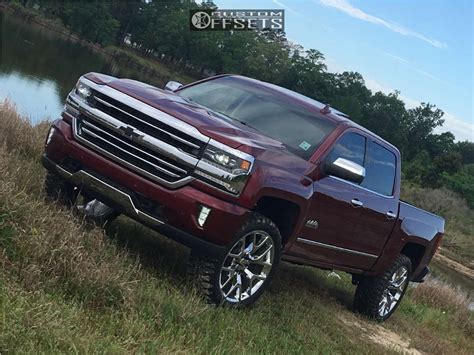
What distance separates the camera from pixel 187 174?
471cm

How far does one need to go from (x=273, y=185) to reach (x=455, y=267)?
35.8m

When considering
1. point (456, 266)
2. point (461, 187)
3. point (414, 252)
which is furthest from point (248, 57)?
point (414, 252)

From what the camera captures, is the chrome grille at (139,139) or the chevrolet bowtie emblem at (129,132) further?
the chevrolet bowtie emblem at (129,132)

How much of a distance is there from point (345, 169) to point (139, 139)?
1.85 m

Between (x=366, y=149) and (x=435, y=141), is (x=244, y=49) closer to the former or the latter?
(x=435, y=141)

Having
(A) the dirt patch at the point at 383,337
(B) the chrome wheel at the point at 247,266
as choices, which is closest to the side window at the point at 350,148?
(B) the chrome wheel at the point at 247,266

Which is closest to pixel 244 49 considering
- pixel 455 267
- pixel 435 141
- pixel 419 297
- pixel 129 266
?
pixel 435 141

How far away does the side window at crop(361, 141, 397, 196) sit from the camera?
22.3ft

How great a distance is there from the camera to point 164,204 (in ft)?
15.4

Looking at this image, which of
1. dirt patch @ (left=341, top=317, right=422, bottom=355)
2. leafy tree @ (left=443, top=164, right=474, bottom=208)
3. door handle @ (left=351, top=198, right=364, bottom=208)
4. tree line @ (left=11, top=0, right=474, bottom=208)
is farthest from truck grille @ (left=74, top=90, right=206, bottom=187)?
tree line @ (left=11, top=0, right=474, bottom=208)

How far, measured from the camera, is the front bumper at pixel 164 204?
4.65 m

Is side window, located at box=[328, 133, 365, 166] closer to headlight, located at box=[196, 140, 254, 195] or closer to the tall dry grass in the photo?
headlight, located at box=[196, 140, 254, 195]

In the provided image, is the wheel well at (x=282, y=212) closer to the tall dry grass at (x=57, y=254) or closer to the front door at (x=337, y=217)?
the front door at (x=337, y=217)

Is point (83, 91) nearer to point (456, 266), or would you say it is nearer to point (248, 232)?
point (248, 232)
